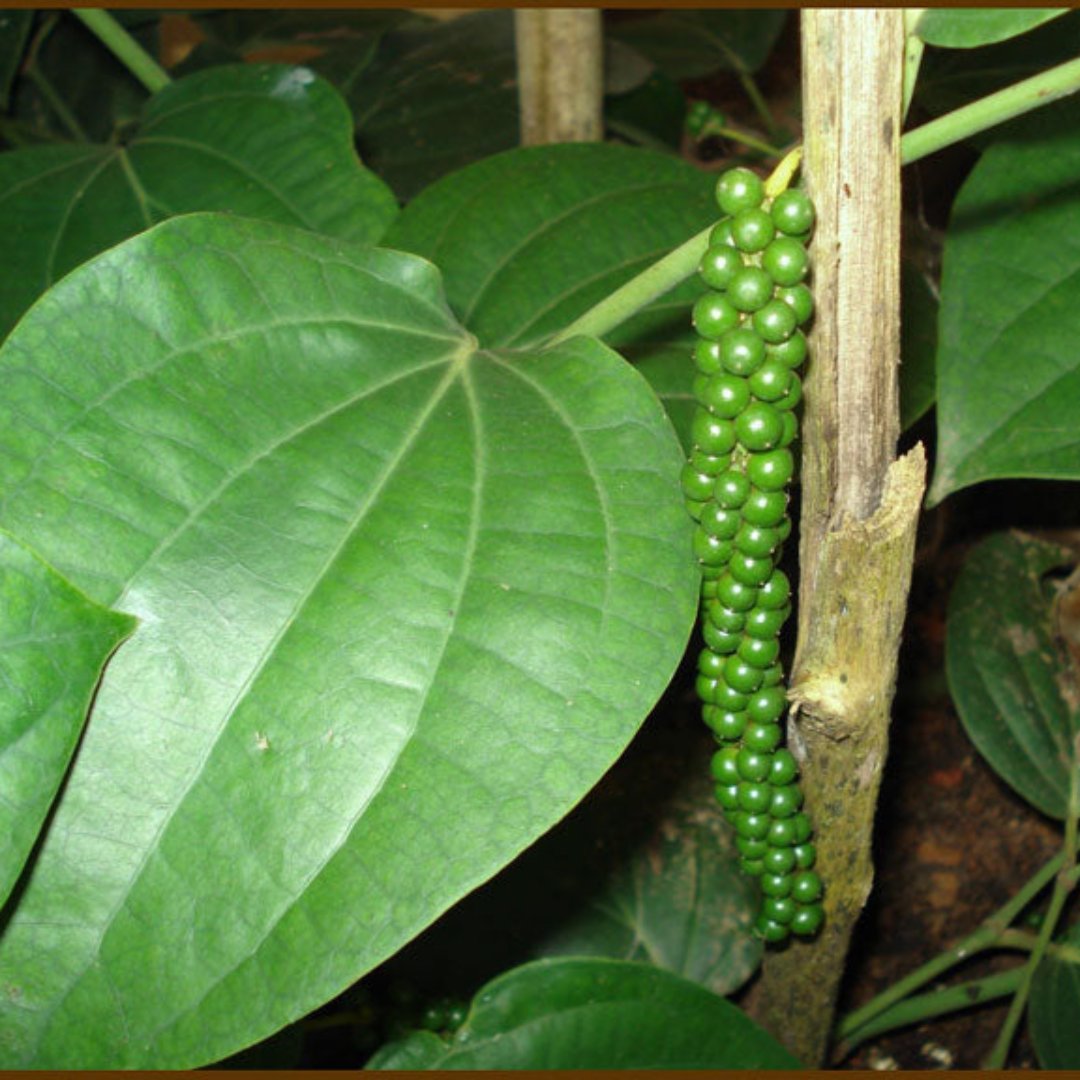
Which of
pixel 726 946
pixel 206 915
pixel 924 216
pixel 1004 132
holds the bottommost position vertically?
pixel 726 946

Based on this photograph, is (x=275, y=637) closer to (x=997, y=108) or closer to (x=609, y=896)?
(x=997, y=108)

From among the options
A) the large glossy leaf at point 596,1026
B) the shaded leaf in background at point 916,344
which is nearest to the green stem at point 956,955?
the large glossy leaf at point 596,1026

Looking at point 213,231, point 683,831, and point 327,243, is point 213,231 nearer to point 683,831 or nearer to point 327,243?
point 327,243

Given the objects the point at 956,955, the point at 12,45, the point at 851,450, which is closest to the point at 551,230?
the point at 851,450

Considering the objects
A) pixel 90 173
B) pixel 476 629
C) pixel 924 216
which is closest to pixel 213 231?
pixel 476 629

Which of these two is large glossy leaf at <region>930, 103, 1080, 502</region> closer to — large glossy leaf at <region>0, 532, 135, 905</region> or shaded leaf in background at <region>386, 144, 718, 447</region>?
shaded leaf in background at <region>386, 144, 718, 447</region>

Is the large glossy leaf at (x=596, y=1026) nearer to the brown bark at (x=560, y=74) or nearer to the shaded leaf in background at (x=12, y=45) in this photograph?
the brown bark at (x=560, y=74)

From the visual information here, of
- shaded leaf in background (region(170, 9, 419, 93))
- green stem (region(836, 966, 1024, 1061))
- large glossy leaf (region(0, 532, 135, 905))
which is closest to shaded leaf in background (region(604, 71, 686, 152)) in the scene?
shaded leaf in background (region(170, 9, 419, 93))
